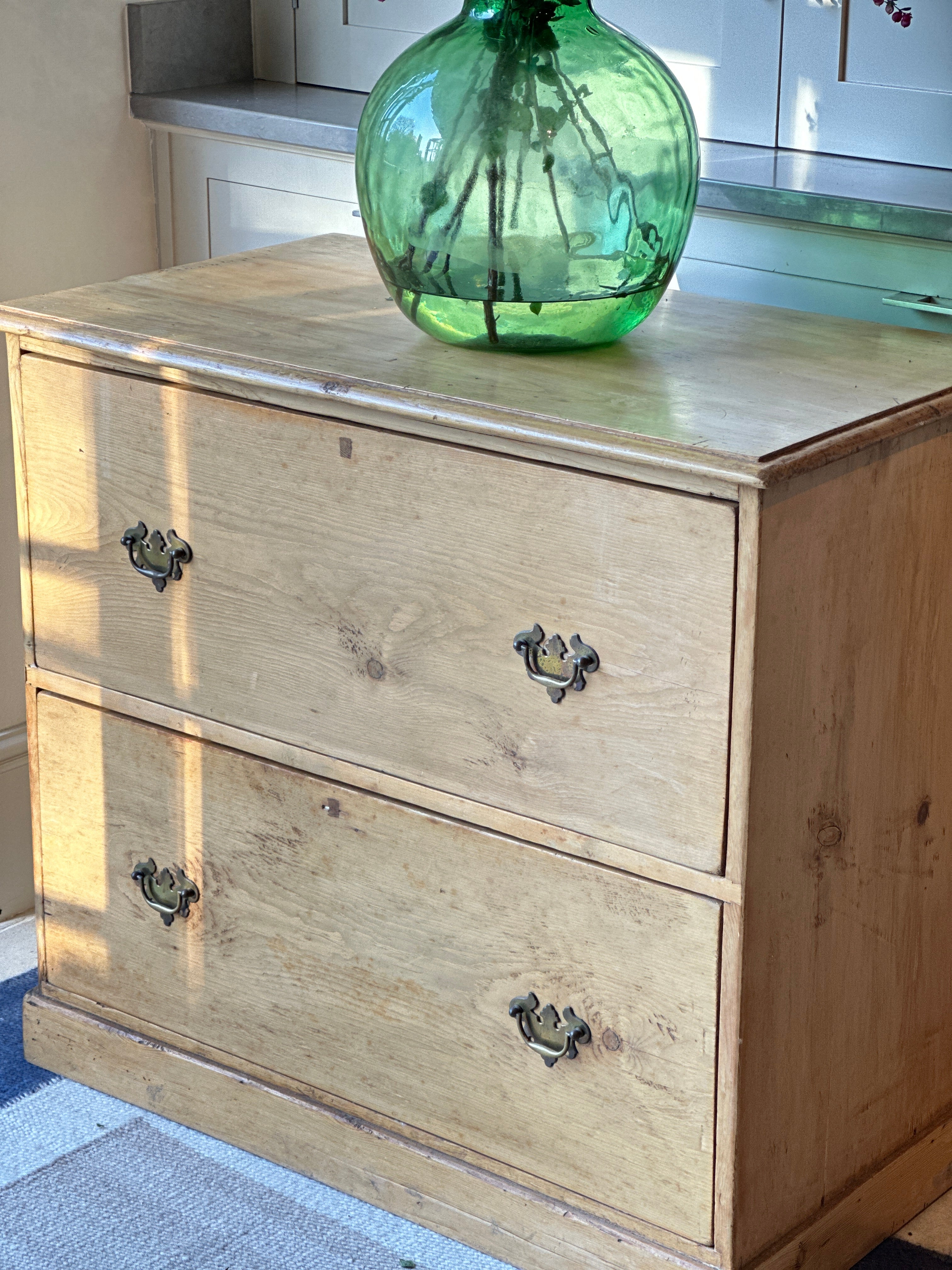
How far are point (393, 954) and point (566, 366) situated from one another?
0.55m

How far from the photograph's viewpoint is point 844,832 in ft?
A: 4.50

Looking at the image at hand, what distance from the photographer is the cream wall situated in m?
1.95

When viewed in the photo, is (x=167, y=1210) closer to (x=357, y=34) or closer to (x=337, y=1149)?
(x=337, y=1149)

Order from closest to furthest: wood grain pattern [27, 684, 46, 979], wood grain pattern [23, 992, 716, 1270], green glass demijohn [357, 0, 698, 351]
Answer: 1. green glass demijohn [357, 0, 698, 351]
2. wood grain pattern [23, 992, 716, 1270]
3. wood grain pattern [27, 684, 46, 979]

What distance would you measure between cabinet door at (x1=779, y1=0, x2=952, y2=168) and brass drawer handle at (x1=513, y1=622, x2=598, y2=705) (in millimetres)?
701

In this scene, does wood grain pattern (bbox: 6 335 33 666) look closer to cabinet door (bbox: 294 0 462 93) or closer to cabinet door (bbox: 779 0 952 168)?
cabinet door (bbox: 294 0 462 93)

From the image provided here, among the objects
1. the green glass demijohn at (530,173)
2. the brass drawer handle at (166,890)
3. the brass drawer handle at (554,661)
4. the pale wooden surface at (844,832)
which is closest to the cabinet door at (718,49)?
the green glass demijohn at (530,173)

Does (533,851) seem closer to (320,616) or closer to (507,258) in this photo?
(320,616)

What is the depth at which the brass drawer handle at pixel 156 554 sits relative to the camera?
5.07 feet

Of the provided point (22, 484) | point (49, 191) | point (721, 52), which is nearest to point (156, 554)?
point (22, 484)

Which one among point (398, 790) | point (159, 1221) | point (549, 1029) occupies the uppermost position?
point (398, 790)

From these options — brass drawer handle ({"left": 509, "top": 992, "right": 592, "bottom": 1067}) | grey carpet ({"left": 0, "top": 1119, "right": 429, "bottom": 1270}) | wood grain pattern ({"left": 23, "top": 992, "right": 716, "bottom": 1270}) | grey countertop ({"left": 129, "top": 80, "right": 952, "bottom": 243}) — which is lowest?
grey carpet ({"left": 0, "top": 1119, "right": 429, "bottom": 1270})

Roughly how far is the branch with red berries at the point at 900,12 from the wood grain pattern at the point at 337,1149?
115 centimetres

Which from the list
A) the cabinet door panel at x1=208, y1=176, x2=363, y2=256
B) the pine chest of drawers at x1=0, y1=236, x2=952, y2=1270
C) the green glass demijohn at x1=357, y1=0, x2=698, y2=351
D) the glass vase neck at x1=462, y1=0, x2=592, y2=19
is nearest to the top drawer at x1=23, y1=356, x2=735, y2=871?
the pine chest of drawers at x1=0, y1=236, x2=952, y2=1270
